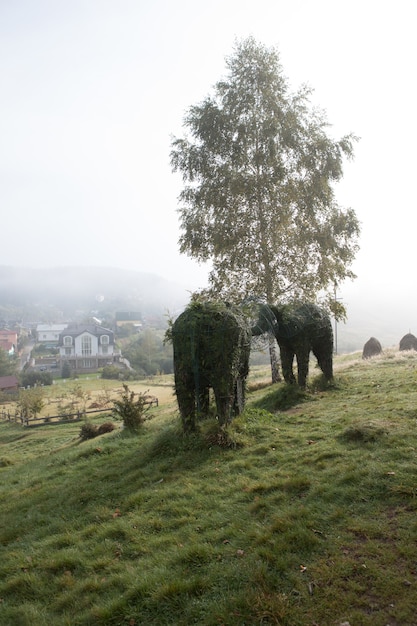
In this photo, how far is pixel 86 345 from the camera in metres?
83.9

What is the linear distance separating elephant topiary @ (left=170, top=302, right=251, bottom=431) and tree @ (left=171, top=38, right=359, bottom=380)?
834 cm

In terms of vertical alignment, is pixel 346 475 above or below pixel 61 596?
above

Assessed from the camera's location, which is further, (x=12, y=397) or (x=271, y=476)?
(x=12, y=397)

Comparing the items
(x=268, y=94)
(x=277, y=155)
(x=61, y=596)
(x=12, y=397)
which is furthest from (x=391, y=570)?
(x=12, y=397)

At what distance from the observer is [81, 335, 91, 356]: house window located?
274 ft

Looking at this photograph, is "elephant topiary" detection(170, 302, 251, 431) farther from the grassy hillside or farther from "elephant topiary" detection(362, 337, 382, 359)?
"elephant topiary" detection(362, 337, 382, 359)

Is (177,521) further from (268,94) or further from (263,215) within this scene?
(268,94)

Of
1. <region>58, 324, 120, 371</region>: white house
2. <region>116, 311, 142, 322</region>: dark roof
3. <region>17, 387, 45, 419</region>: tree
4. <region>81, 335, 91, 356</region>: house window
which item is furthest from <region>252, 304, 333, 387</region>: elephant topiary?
<region>116, 311, 142, 322</region>: dark roof

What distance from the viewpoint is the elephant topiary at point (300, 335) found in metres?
12.2

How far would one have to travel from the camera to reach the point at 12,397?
45.0 metres

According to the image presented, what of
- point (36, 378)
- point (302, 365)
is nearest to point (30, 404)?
point (302, 365)

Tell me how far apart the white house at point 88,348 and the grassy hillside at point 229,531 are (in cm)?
7267

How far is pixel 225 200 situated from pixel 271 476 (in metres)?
12.9

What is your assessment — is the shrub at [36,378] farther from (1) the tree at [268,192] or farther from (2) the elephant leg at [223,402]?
(2) the elephant leg at [223,402]
